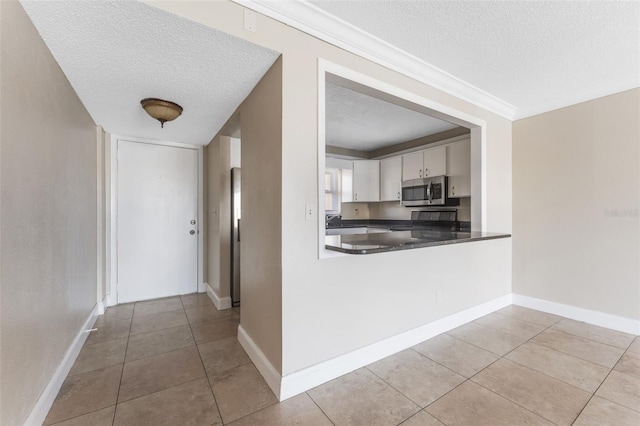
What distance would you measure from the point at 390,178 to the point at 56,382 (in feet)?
15.1

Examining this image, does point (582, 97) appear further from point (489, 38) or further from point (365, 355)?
point (365, 355)

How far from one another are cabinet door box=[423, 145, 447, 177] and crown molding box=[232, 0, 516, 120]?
1150 mm

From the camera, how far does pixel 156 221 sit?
3.62m

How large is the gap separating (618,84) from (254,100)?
349 cm

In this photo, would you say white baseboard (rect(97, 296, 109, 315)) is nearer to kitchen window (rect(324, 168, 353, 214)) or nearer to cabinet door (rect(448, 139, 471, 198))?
kitchen window (rect(324, 168, 353, 214))

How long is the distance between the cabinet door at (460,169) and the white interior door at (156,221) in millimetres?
3691

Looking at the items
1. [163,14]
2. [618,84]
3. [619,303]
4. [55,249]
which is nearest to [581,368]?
[619,303]

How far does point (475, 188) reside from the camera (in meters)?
3.12

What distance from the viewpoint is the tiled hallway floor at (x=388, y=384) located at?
153cm

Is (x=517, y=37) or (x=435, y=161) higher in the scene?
(x=517, y=37)

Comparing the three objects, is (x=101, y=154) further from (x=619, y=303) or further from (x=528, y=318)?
(x=619, y=303)

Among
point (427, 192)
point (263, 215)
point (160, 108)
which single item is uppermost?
point (160, 108)

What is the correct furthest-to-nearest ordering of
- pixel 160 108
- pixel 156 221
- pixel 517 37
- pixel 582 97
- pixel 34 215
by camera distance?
pixel 156 221 < pixel 582 97 < pixel 160 108 < pixel 517 37 < pixel 34 215

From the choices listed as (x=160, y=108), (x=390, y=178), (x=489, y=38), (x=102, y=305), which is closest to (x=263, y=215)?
(x=160, y=108)
